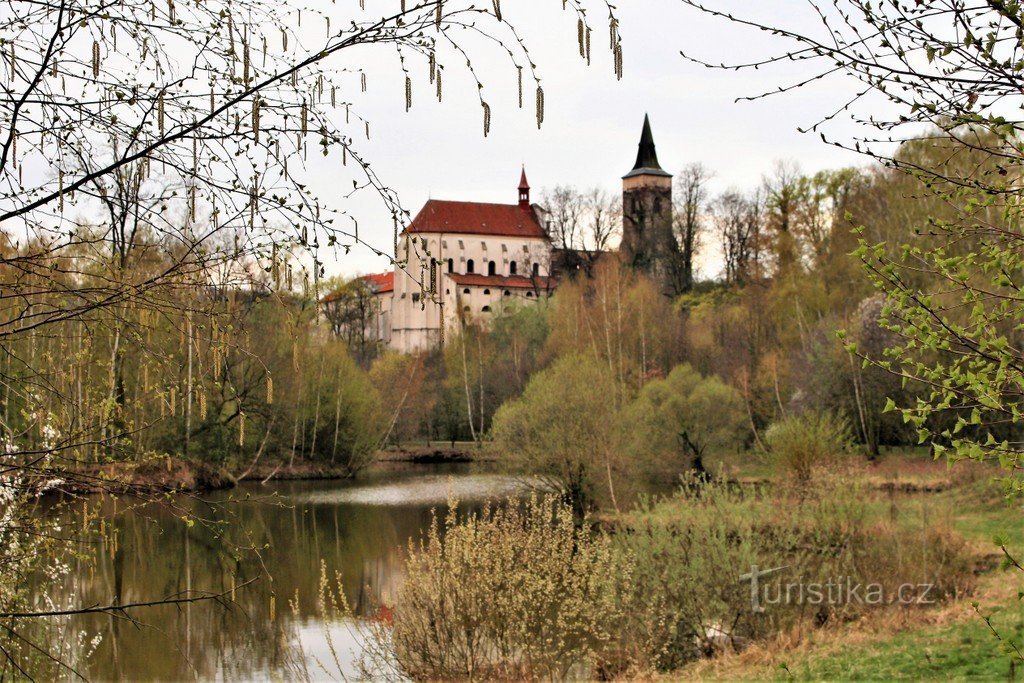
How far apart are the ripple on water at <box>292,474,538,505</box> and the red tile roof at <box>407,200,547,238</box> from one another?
44.5m

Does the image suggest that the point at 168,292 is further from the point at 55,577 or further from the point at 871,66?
the point at 55,577

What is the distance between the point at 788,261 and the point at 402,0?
3778cm

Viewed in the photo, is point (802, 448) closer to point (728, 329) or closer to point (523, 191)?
point (728, 329)

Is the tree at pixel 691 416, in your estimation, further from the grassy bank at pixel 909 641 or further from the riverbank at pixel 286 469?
the grassy bank at pixel 909 641

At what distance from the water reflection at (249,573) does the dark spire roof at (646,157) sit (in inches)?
1898

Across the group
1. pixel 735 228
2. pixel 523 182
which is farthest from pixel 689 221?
pixel 523 182

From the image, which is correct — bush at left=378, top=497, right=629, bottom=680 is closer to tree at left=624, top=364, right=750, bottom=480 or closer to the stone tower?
tree at left=624, top=364, right=750, bottom=480

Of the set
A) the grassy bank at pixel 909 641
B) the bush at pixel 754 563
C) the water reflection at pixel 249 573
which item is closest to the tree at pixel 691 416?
the water reflection at pixel 249 573

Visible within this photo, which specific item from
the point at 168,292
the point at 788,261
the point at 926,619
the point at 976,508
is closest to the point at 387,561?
the point at 926,619

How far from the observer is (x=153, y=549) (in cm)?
1870

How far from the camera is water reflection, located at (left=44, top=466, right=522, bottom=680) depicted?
11.3m

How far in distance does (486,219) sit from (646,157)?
483 inches

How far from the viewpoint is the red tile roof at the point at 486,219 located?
73750 millimetres

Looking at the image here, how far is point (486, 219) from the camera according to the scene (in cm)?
7506
